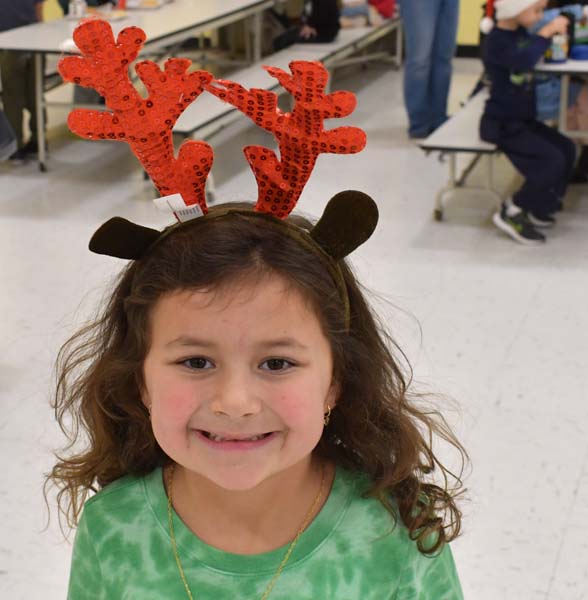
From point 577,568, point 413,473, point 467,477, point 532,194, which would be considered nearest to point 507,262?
point 532,194

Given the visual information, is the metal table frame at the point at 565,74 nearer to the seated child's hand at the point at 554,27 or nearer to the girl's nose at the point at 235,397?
the seated child's hand at the point at 554,27

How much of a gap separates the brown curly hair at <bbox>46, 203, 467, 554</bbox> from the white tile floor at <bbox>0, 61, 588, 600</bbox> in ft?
3.79

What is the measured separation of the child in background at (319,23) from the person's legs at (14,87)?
6.78ft

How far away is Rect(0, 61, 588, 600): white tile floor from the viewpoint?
254 cm

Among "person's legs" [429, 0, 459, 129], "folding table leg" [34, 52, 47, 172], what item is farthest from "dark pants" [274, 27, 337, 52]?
"folding table leg" [34, 52, 47, 172]

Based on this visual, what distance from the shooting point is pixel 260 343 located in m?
1.11

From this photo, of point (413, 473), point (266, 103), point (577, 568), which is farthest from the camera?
point (577, 568)

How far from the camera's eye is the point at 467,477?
9.09 ft

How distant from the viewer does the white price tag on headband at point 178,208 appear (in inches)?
45.4

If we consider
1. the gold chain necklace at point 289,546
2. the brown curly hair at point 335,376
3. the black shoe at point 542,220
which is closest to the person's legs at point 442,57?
the black shoe at point 542,220

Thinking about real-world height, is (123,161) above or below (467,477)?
below

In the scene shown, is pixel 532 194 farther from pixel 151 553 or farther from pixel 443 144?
pixel 151 553

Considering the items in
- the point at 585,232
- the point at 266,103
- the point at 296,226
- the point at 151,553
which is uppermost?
the point at 266,103

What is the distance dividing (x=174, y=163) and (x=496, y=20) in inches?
144
